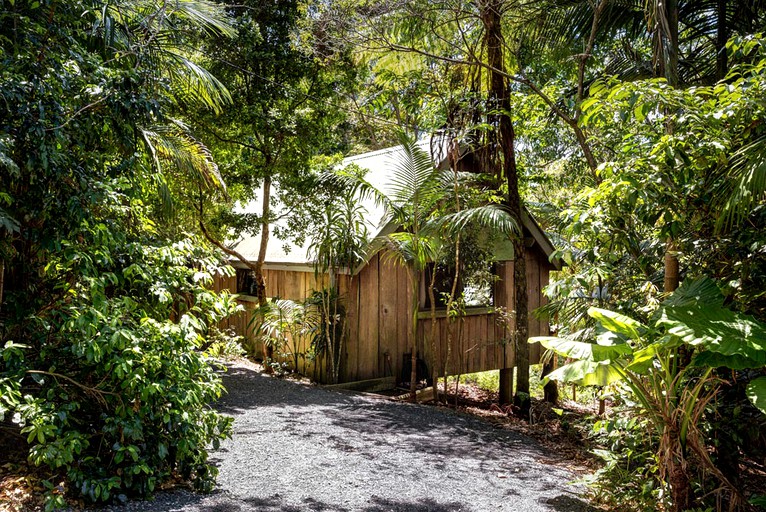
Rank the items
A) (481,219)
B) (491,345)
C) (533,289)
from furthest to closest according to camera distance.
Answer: (533,289) → (491,345) → (481,219)

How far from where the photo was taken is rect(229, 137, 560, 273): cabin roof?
10.6 metres

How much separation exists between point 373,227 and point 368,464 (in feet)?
17.1

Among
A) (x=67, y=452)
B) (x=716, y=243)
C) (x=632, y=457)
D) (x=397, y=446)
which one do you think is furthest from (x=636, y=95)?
(x=67, y=452)

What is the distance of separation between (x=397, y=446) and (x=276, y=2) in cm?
785

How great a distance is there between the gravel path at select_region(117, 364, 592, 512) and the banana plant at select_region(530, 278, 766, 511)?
1020 millimetres

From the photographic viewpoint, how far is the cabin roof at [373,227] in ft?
34.7

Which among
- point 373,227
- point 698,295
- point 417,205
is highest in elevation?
point 417,205

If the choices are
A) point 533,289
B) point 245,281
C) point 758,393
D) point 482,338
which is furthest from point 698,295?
point 245,281

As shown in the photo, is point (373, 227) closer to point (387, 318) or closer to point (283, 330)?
point (387, 318)

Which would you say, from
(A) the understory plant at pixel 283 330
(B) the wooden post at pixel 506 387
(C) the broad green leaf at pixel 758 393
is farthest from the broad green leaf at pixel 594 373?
(B) the wooden post at pixel 506 387

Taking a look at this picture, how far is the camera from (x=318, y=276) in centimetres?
1107

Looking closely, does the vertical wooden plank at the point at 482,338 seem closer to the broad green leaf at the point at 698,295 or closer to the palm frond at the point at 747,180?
the broad green leaf at the point at 698,295

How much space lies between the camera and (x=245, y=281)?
14.2 metres

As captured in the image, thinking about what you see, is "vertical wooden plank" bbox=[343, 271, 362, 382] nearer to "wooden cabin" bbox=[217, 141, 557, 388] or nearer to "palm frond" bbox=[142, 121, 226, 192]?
"wooden cabin" bbox=[217, 141, 557, 388]
